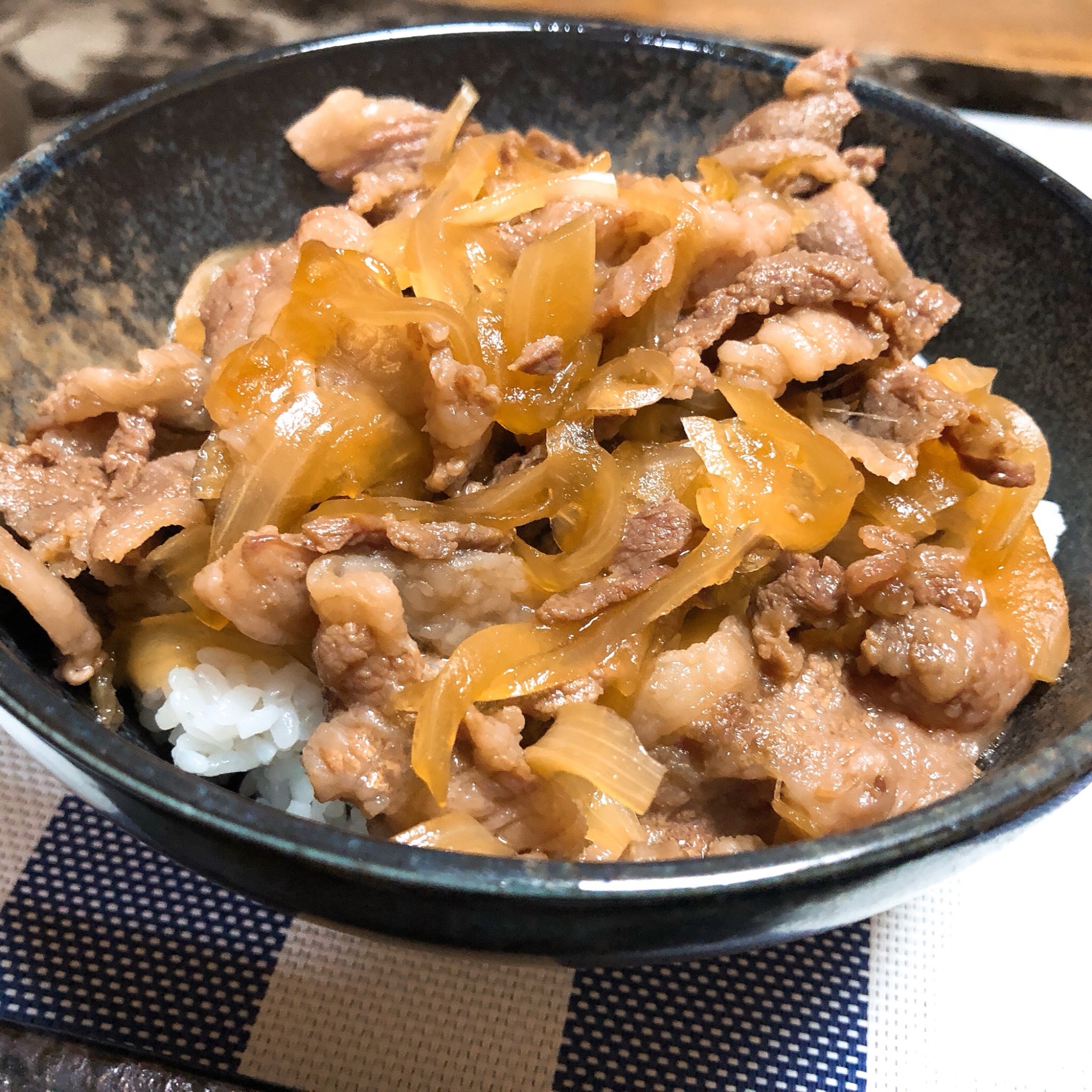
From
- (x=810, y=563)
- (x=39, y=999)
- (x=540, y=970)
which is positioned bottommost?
(x=540, y=970)

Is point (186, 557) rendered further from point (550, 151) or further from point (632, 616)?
point (550, 151)

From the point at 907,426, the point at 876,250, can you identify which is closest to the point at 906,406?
the point at 907,426

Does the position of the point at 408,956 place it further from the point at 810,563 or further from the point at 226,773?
the point at 810,563

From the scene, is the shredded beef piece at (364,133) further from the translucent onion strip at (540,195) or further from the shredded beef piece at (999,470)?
the shredded beef piece at (999,470)

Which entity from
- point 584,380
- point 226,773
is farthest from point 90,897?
point 584,380

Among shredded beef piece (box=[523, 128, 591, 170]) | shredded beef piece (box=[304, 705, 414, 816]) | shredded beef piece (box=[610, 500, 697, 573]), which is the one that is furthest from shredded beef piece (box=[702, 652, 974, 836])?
shredded beef piece (box=[523, 128, 591, 170])

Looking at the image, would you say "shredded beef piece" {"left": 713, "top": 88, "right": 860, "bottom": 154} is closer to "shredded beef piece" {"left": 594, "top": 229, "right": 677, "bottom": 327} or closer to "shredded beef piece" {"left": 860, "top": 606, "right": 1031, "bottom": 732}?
"shredded beef piece" {"left": 594, "top": 229, "right": 677, "bottom": 327}
